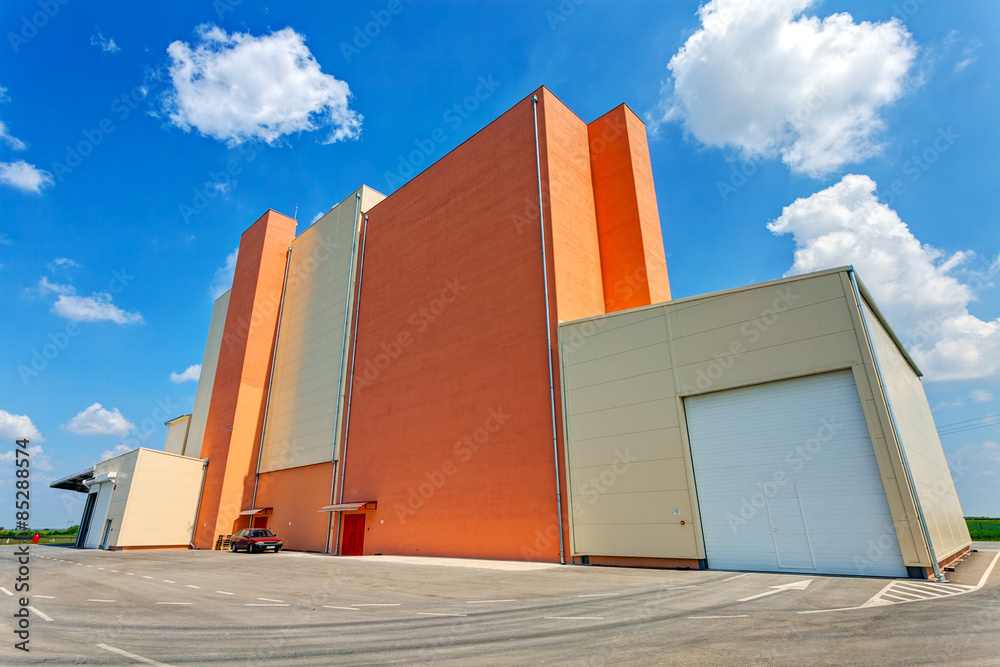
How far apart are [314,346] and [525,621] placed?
30.6m

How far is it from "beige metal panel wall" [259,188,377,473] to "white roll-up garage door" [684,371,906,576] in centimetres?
2252

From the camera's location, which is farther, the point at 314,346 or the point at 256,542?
the point at 314,346

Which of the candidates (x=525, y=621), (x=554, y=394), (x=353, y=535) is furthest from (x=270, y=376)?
(x=525, y=621)

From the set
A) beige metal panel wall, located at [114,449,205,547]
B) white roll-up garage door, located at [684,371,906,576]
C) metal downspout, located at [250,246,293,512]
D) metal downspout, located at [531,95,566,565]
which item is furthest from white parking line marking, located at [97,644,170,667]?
beige metal panel wall, located at [114,449,205,547]

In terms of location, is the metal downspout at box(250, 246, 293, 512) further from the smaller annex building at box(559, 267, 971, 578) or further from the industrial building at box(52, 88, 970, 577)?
the smaller annex building at box(559, 267, 971, 578)

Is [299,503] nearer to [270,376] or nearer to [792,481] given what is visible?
[270,376]

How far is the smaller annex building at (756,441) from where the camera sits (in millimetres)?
12984

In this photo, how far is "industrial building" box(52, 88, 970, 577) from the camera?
45.8ft

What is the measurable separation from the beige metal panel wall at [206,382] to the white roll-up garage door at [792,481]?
126ft

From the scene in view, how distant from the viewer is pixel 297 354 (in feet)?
121

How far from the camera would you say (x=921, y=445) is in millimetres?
18031

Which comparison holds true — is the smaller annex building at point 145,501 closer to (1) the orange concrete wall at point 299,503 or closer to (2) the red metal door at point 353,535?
(1) the orange concrete wall at point 299,503

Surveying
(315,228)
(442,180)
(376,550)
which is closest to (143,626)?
(376,550)

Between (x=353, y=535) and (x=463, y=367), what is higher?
(x=463, y=367)
